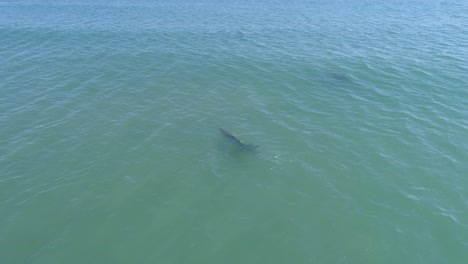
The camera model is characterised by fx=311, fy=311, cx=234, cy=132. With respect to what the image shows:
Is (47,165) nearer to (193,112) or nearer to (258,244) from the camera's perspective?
(193,112)

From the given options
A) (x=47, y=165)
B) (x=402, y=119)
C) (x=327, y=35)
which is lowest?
(x=47, y=165)

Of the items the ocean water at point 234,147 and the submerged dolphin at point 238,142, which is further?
the submerged dolphin at point 238,142

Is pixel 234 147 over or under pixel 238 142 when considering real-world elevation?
under

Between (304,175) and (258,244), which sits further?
(304,175)

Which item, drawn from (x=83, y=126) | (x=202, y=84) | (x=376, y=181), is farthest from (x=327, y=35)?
(x=83, y=126)

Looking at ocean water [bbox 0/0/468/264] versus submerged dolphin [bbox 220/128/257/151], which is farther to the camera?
submerged dolphin [bbox 220/128/257/151]

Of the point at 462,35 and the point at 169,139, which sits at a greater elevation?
the point at 462,35

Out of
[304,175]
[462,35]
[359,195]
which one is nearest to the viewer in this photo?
[359,195]

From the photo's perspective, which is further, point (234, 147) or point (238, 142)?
point (238, 142)
